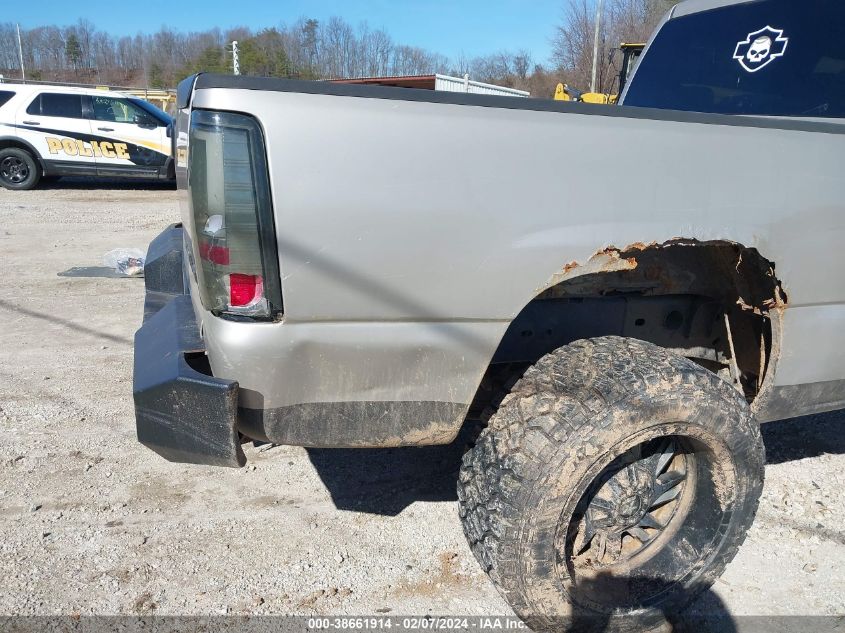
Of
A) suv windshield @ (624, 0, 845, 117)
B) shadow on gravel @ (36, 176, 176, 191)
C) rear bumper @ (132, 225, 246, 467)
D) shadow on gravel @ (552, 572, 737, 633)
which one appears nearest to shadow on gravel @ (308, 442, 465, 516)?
shadow on gravel @ (552, 572, 737, 633)

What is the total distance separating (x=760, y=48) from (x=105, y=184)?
550 inches

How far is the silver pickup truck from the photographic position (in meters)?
1.94

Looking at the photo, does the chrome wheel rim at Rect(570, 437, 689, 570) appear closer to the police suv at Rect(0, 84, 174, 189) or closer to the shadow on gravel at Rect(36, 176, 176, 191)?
the police suv at Rect(0, 84, 174, 189)

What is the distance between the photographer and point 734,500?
2494 millimetres

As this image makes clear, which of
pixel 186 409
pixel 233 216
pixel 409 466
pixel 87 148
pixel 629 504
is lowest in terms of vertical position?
pixel 409 466

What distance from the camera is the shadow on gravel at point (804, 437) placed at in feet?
12.7

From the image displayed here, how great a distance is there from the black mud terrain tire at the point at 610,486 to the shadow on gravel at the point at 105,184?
13.4m

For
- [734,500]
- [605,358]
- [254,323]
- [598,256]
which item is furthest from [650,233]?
[254,323]

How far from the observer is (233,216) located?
1.93 metres

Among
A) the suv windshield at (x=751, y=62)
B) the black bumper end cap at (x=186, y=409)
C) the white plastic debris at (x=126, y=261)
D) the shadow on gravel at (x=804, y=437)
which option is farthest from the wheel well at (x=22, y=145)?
the shadow on gravel at (x=804, y=437)

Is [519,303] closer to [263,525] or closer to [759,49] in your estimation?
[263,525]

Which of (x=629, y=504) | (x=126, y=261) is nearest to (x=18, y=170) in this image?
(x=126, y=261)

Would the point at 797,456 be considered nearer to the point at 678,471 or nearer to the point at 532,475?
the point at 678,471

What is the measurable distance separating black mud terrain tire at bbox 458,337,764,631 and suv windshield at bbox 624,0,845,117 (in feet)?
5.87
